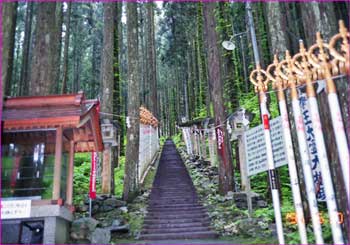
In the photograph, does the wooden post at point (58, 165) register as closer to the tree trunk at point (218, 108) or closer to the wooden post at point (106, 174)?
the wooden post at point (106, 174)

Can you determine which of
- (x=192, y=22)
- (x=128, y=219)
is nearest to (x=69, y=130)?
(x=128, y=219)

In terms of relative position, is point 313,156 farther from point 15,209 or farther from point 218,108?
point 15,209

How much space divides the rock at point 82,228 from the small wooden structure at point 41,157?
0.23m

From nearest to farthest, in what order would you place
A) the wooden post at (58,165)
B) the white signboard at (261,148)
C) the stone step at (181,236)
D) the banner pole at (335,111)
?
the banner pole at (335,111) → the white signboard at (261,148) → the wooden post at (58,165) → the stone step at (181,236)

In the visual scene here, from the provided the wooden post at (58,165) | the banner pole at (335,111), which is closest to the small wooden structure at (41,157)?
the wooden post at (58,165)

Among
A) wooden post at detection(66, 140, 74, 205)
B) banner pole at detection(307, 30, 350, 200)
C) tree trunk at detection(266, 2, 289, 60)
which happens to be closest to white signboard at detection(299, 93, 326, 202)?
tree trunk at detection(266, 2, 289, 60)

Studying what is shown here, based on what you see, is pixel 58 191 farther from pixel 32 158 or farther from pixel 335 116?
pixel 335 116

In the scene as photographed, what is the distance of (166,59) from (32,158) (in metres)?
19.4

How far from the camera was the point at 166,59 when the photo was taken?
25734mm

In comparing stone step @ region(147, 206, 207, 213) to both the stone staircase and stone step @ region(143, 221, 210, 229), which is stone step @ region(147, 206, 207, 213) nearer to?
the stone staircase

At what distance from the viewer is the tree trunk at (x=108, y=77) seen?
34.1ft

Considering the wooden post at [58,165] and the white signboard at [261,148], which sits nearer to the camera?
the white signboard at [261,148]

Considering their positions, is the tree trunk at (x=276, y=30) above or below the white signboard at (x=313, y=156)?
above

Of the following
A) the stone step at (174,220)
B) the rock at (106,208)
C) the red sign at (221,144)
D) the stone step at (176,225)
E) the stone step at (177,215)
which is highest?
the red sign at (221,144)
